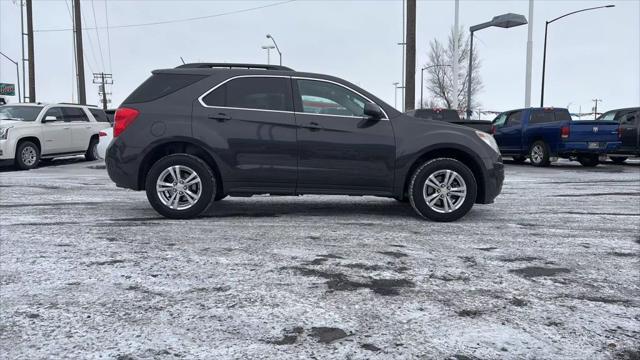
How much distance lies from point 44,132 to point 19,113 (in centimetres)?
79

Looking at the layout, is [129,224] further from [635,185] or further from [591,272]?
[635,185]

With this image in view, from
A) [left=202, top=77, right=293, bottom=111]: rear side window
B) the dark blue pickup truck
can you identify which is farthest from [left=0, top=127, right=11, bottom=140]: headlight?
the dark blue pickup truck

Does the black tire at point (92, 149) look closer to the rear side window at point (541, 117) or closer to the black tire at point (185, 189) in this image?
the black tire at point (185, 189)

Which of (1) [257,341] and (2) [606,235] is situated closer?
(1) [257,341]

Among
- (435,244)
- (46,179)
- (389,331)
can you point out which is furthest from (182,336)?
(46,179)

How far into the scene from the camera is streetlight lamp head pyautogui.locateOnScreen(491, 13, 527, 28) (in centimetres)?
2611

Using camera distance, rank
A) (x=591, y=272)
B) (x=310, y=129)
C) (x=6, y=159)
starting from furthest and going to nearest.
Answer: (x=6, y=159) < (x=310, y=129) < (x=591, y=272)

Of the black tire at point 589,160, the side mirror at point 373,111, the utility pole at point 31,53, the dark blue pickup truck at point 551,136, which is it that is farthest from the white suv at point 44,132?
the utility pole at point 31,53

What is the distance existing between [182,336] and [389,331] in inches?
45.3

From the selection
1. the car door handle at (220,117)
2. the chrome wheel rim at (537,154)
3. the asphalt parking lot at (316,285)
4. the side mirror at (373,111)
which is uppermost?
the side mirror at (373,111)

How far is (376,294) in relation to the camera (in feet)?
11.2

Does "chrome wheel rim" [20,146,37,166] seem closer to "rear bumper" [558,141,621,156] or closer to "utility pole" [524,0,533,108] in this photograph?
"rear bumper" [558,141,621,156]

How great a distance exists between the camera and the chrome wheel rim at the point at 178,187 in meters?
5.90

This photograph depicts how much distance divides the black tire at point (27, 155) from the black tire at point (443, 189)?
443 inches
